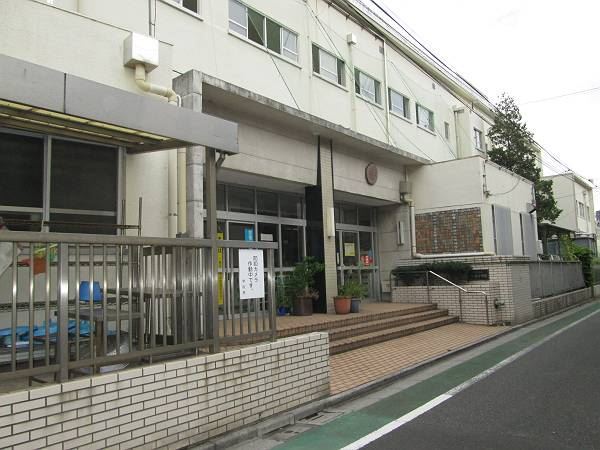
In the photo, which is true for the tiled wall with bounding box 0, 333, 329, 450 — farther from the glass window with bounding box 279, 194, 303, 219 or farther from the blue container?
the glass window with bounding box 279, 194, 303, 219

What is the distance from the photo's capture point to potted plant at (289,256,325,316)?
38.3 feet

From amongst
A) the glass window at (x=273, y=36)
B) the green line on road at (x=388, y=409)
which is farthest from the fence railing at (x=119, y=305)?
the glass window at (x=273, y=36)

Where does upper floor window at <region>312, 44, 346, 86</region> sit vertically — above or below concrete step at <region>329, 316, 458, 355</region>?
above

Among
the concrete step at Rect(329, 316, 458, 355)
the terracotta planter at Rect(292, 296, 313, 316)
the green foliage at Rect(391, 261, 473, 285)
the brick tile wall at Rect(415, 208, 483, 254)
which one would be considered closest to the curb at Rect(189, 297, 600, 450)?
the concrete step at Rect(329, 316, 458, 355)

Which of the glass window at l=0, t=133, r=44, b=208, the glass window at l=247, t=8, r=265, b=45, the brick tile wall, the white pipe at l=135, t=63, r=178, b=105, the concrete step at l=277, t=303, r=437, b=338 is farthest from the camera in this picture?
the brick tile wall

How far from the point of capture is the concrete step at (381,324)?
391 inches

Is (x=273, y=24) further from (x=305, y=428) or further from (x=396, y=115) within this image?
(x=305, y=428)

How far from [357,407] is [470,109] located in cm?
2170

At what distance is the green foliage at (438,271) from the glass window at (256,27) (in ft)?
26.4

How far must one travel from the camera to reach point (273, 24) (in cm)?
1302

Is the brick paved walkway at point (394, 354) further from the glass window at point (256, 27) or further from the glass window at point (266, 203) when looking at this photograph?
the glass window at point (256, 27)

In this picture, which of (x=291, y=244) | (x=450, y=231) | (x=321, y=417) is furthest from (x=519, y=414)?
(x=450, y=231)

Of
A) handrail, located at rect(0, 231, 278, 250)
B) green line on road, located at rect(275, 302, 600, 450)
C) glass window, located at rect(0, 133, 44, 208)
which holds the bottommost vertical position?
green line on road, located at rect(275, 302, 600, 450)

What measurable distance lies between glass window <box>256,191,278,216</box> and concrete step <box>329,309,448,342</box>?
3957 millimetres
